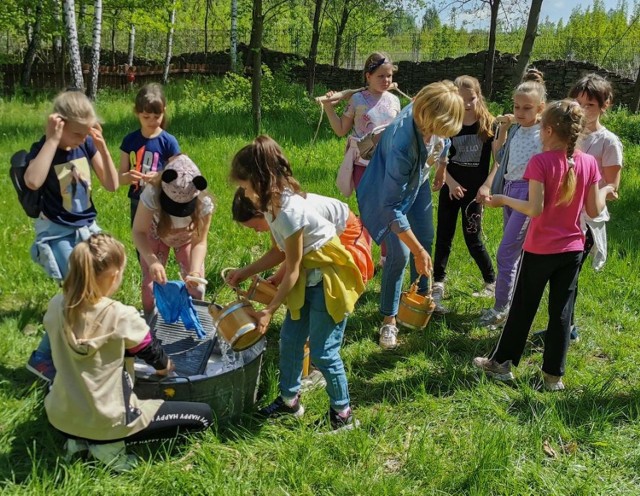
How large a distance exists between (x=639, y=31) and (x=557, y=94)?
19912 millimetres

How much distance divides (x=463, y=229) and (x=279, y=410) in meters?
2.24

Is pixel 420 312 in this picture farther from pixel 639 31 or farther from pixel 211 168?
pixel 639 31

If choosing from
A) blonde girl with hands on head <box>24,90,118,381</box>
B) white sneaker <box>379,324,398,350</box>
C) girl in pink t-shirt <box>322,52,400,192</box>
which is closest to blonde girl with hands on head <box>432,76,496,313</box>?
girl in pink t-shirt <box>322,52,400,192</box>

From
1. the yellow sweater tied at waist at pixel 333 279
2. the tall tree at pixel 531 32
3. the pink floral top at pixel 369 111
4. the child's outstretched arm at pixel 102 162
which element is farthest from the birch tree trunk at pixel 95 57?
the yellow sweater tied at waist at pixel 333 279

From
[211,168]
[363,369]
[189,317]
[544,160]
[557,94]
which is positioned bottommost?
[363,369]

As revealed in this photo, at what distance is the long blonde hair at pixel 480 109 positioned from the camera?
3.95 meters

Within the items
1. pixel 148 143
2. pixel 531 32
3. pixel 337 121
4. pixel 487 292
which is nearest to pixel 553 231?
pixel 487 292

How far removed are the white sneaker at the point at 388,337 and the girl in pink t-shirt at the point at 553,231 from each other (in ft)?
1.97

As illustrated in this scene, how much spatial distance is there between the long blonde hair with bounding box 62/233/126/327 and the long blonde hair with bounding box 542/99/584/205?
2.15 metres

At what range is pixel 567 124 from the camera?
2.82 meters

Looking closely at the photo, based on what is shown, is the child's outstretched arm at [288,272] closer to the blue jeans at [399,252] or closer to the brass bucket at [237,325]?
the brass bucket at [237,325]

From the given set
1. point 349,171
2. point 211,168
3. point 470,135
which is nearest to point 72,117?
point 349,171

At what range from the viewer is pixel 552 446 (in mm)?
2750

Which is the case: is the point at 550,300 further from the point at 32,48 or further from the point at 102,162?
the point at 32,48
